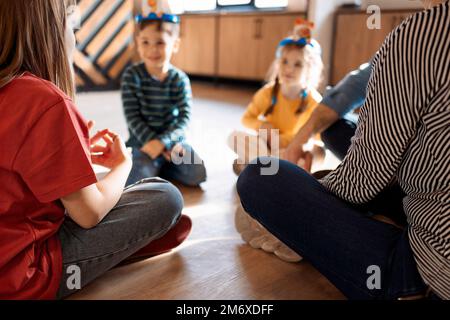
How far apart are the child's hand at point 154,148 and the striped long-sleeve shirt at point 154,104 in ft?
0.13

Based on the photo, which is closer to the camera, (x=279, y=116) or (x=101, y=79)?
(x=279, y=116)

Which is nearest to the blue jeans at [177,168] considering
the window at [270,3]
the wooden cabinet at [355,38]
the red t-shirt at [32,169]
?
the red t-shirt at [32,169]

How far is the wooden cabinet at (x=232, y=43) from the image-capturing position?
13.9 ft

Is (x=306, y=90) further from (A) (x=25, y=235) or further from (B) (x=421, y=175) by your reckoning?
(A) (x=25, y=235)

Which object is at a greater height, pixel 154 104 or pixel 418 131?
pixel 418 131

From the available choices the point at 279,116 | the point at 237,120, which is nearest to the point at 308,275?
the point at 279,116

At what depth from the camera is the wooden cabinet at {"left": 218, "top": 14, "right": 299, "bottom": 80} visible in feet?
13.7

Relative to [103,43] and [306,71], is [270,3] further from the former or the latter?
[306,71]

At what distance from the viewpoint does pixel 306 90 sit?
5.45 feet

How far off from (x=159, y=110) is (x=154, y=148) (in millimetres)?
193

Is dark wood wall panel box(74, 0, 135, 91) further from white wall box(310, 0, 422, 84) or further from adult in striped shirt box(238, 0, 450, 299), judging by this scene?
adult in striped shirt box(238, 0, 450, 299)

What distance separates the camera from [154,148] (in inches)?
60.4

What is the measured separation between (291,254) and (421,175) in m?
0.43


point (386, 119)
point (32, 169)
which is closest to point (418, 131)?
point (386, 119)
